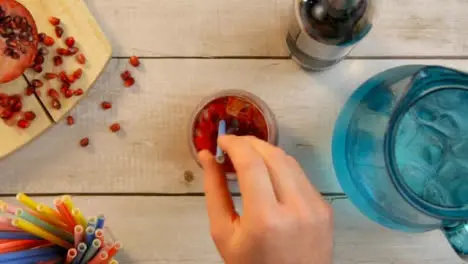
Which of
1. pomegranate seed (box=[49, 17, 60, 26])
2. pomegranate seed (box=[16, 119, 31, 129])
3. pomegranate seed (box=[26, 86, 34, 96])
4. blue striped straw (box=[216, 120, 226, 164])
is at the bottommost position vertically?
blue striped straw (box=[216, 120, 226, 164])

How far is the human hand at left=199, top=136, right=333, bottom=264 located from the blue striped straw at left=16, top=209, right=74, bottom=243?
16cm

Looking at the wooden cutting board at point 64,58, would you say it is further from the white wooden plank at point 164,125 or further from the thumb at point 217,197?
the thumb at point 217,197

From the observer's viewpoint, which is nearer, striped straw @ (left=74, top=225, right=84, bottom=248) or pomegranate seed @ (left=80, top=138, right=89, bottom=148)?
striped straw @ (left=74, top=225, right=84, bottom=248)

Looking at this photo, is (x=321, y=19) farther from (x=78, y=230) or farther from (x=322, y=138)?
(x=78, y=230)

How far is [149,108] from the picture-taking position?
2.44 ft

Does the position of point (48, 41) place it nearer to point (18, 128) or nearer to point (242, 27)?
point (18, 128)

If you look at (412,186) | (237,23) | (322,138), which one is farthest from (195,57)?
(412,186)

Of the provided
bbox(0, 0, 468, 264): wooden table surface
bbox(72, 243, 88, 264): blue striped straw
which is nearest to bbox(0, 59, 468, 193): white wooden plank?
bbox(0, 0, 468, 264): wooden table surface

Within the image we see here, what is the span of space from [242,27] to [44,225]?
0.30m

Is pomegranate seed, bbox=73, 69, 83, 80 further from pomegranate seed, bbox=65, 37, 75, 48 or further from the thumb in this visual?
the thumb

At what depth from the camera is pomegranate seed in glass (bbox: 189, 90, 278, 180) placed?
2.32ft

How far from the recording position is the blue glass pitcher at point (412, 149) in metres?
0.61

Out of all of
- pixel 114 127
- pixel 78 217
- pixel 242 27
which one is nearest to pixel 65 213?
pixel 78 217

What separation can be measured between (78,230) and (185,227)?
14 centimetres
